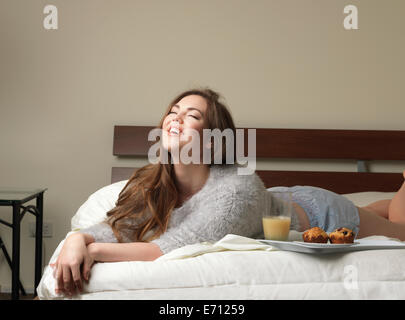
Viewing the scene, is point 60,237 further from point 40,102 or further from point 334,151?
point 334,151

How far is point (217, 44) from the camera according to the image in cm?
281

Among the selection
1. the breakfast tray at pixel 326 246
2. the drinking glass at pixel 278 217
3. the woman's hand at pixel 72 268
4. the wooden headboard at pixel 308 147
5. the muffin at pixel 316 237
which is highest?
the wooden headboard at pixel 308 147

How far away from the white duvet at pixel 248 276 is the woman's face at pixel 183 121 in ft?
1.31

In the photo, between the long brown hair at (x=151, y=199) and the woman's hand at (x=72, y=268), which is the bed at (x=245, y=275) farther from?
the long brown hair at (x=151, y=199)

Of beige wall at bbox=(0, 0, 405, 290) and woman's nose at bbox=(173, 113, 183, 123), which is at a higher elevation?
beige wall at bbox=(0, 0, 405, 290)

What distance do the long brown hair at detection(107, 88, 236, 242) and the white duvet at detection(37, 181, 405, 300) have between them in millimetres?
223

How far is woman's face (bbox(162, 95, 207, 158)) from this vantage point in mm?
1516

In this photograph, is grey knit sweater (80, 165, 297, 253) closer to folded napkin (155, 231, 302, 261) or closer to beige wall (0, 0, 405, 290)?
folded napkin (155, 231, 302, 261)

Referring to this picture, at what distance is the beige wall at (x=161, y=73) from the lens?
110 inches

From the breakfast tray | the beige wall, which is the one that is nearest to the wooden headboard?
the beige wall

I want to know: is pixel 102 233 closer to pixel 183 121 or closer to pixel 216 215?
pixel 216 215

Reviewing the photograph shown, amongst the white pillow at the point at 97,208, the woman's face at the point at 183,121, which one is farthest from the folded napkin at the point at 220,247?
the white pillow at the point at 97,208
